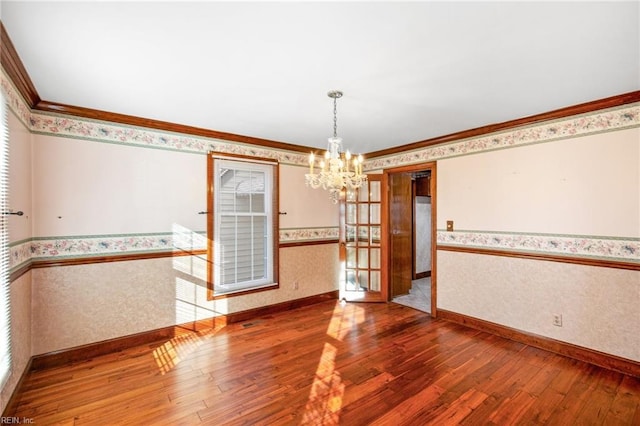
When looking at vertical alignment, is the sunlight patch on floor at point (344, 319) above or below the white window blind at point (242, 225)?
below

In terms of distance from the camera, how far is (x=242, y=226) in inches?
157

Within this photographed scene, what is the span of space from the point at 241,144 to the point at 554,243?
12.5 feet

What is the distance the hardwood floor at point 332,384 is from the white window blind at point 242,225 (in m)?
0.85

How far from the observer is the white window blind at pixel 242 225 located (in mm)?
3759

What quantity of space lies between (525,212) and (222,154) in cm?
364

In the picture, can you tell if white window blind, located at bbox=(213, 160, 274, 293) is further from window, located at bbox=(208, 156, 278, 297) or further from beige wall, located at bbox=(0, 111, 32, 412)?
beige wall, located at bbox=(0, 111, 32, 412)

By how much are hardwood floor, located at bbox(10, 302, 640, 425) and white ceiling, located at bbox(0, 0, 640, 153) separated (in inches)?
97.3

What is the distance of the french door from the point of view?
473 centimetres

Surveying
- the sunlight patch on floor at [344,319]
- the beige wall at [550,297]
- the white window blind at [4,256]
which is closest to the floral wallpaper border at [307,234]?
the sunlight patch on floor at [344,319]

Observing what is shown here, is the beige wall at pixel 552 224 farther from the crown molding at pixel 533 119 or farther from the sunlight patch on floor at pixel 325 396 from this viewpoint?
the sunlight patch on floor at pixel 325 396

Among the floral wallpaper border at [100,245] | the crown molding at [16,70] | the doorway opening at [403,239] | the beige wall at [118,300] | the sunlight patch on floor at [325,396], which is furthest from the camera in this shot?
the doorway opening at [403,239]

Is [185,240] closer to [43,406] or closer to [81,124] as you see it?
[81,124]

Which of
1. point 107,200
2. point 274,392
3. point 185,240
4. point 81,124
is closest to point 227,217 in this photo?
point 185,240

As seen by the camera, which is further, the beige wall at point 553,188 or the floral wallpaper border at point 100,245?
the beige wall at point 553,188
